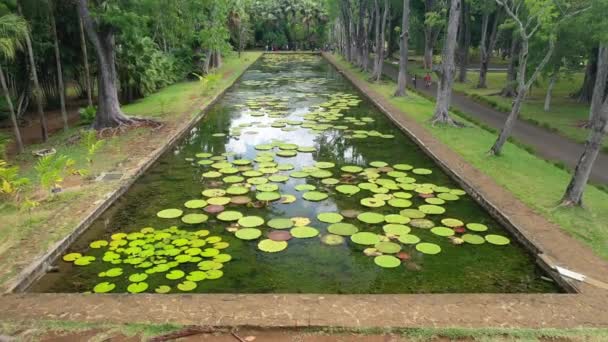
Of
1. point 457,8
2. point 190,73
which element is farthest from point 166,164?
point 190,73

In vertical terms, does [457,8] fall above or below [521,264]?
above

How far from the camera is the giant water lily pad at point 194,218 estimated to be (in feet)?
26.5

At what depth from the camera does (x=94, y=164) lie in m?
10.8

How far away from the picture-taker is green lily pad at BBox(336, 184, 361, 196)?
31.2 ft

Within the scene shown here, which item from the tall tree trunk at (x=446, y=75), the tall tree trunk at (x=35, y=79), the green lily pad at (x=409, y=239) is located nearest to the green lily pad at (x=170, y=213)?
the green lily pad at (x=409, y=239)

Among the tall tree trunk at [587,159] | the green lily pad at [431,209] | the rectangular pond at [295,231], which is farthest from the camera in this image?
the green lily pad at [431,209]

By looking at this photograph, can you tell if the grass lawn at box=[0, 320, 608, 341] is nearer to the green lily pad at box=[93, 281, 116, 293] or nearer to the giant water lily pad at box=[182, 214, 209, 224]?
the green lily pad at box=[93, 281, 116, 293]

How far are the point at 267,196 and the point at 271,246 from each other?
81.8 inches

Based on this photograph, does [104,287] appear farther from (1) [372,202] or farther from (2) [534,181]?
(2) [534,181]

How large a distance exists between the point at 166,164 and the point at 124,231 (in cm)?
400

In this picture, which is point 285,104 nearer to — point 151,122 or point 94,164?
point 151,122

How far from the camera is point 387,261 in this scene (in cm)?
676

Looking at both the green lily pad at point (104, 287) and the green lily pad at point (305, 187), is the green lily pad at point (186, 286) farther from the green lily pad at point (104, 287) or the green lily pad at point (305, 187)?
the green lily pad at point (305, 187)

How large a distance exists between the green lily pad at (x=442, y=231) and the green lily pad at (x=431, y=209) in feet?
2.23
